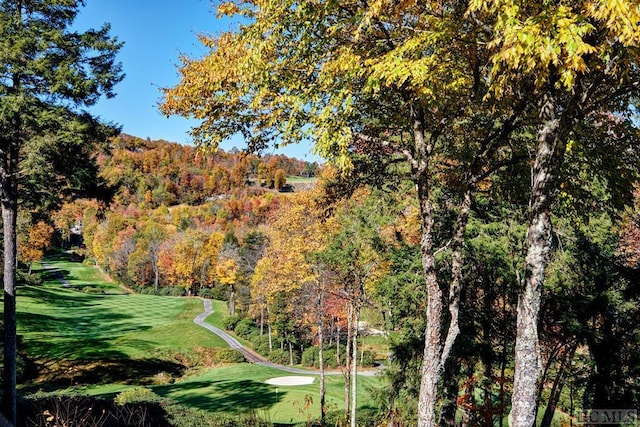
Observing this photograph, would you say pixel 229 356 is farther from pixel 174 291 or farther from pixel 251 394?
pixel 174 291

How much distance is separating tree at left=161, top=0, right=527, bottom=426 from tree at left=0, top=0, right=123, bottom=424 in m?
6.59

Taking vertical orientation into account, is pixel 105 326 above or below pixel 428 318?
below

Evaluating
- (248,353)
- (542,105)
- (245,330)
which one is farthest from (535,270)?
(245,330)

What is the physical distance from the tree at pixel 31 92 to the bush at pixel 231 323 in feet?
124

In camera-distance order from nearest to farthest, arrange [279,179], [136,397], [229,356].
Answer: [136,397] → [229,356] → [279,179]

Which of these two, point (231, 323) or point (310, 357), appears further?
Answer: point (231, 323)

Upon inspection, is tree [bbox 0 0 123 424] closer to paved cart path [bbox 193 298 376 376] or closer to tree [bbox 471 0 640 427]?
tree [bbox 471 0 640 427]

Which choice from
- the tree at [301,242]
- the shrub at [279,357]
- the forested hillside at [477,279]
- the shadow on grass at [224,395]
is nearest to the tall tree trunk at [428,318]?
the forested hillside at [477,279]

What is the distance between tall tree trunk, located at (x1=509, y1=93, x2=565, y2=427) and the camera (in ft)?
15.1

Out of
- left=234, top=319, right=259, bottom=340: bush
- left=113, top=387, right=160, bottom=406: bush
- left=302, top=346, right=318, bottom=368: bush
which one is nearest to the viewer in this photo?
left=113, top=387, right=160, bottom=406: bush

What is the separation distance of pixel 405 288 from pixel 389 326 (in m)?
2.14

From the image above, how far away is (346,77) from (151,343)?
3907cm

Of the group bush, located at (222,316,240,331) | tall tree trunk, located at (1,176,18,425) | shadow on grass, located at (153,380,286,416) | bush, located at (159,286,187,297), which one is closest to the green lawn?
shadow on grass, located at (153,380,286,416)

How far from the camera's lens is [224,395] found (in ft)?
74.7
